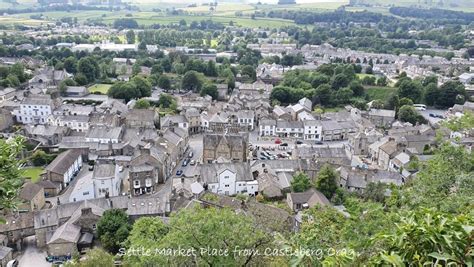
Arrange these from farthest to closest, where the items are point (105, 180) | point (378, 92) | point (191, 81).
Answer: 1. point (191, 81)
2. point (378, 92)
3. point (105, 180)

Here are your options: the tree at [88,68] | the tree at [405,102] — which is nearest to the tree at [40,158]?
the tree at [88,68]

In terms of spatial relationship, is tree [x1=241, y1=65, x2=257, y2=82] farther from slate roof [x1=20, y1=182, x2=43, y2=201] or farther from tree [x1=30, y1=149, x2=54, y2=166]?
slate roof [x1=20, y1=182, x2=43, y2=201]

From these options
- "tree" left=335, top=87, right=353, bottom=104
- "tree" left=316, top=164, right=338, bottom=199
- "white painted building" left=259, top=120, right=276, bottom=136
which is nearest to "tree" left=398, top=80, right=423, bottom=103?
"tree" left=335, top=87, right=353, bottom=104

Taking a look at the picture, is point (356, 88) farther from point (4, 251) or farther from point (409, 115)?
point (4, 251)

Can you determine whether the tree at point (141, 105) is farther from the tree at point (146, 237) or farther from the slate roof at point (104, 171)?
the tree at point (146, 237)

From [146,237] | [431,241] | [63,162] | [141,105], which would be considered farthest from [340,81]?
[431,241]

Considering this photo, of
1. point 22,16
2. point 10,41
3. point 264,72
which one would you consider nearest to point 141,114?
point 264,72
